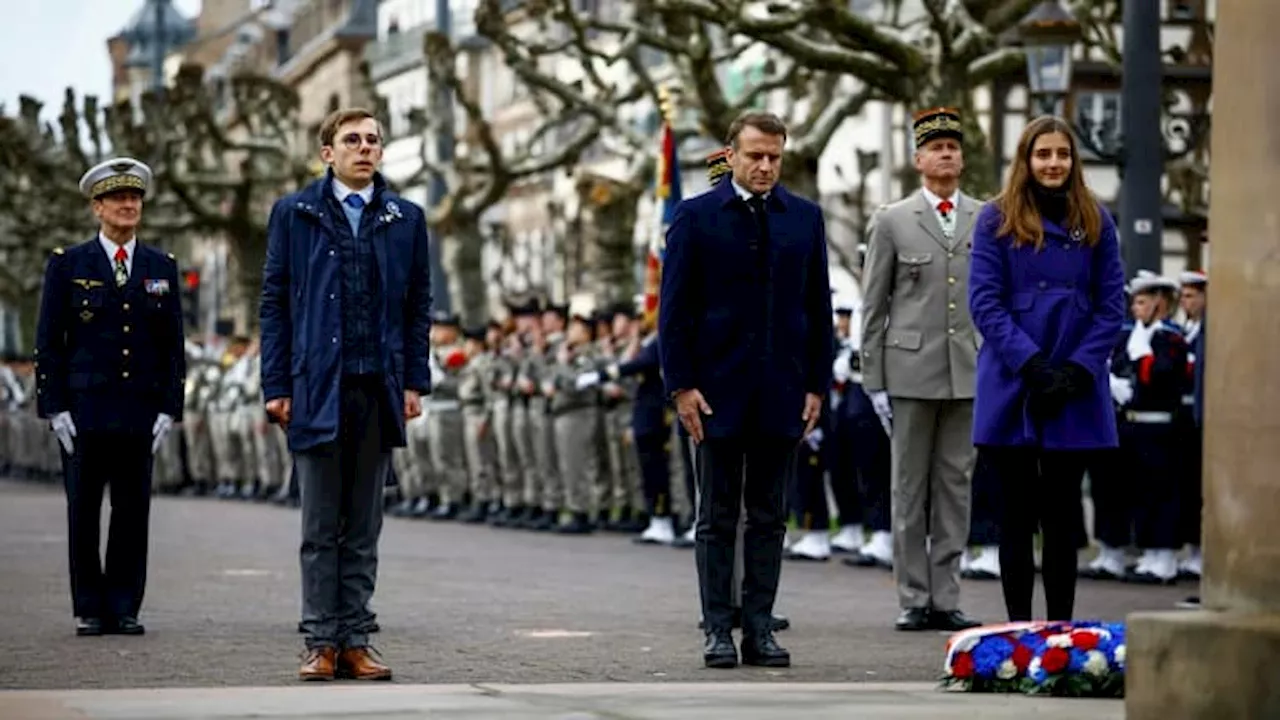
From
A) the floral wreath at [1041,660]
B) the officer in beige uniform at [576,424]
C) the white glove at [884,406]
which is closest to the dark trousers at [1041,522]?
the floral wreath at [1041,660]

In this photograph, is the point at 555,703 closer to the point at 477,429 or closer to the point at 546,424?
the point at 546,424

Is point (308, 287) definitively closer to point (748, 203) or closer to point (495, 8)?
point (748, 203)

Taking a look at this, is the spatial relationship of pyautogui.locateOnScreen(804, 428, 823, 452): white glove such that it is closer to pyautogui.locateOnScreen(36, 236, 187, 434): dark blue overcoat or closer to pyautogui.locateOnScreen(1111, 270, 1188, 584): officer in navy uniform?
pyautogui.locateOnScreen(1111, 270, 1188, 584): officer in navy uniform

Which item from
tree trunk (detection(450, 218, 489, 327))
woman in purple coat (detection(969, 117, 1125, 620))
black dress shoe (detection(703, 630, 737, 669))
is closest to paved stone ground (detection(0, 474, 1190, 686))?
black dress shoe (detection(703, 630, 737, 669))

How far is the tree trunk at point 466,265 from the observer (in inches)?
2096

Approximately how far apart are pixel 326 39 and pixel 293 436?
360ft

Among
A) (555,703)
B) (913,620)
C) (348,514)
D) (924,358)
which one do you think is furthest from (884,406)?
(555,703)

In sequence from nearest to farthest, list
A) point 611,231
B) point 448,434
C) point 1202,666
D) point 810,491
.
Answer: point 1202,666 < point 810,491 < point 448,434 < point 611,231

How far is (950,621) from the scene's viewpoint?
50.7 feet

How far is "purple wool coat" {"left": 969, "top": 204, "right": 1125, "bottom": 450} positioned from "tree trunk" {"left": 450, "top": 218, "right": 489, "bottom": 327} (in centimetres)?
4013

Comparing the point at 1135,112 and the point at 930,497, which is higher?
the point at 1135,112

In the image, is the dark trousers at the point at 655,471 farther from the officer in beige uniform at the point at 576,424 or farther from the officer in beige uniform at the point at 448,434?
the officer in beige uniform at the point at 448,434

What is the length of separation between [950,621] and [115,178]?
162 inches

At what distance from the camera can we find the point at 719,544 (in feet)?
43.0
